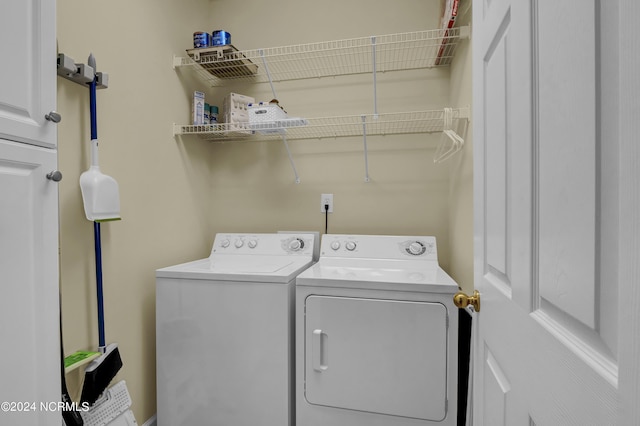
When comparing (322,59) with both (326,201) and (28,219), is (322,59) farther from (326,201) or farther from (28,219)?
(28,219)

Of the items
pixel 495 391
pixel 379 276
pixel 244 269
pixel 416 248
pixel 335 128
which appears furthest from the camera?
pixel 335 128

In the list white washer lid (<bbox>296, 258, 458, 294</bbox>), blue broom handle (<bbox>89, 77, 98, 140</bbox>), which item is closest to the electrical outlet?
white washer lid (<bbox>296, 258, 458, 294</bbox>)

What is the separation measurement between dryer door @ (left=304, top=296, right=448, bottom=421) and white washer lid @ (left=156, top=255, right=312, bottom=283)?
0.77 feet

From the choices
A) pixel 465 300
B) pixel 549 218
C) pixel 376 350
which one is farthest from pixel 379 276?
pixel 549 218

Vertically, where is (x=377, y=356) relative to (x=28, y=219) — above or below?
below

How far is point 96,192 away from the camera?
4.62 feet

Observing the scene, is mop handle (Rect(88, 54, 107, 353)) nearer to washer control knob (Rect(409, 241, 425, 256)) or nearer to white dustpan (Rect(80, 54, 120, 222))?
white dustpan (Rect(80, 54, 120, 222))

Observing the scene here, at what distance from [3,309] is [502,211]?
1.21m

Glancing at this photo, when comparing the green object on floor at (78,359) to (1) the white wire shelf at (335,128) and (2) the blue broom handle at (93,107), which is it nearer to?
(2) the blue broom handle at (93,107)

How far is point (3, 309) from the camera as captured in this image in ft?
2.52

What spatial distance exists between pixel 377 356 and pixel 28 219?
1.36 metres

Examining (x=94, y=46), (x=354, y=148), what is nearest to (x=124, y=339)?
(x=94, y=46)

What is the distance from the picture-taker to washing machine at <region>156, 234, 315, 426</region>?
1559 mm

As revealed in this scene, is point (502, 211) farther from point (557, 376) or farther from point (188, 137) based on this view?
point (188, 137)
